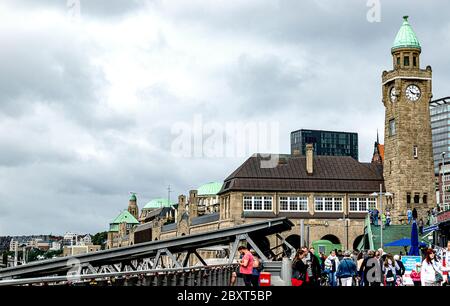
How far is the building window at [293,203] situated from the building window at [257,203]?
6.32ft

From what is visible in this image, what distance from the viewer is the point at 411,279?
28.6 m

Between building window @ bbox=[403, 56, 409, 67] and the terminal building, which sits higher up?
building window @ bbox=[403, 56, 409, 67]

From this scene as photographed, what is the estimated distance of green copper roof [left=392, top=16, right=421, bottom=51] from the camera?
346 ft

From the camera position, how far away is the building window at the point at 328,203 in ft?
360

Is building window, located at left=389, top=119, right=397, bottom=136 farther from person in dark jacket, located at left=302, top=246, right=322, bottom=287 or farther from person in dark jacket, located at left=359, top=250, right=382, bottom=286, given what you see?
person in dark jacket, located at left=359, top=250, right=382, bottom=286

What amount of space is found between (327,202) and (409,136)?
15080 millimetres

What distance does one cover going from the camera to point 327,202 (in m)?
110

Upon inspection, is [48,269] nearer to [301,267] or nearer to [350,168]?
[301,267]

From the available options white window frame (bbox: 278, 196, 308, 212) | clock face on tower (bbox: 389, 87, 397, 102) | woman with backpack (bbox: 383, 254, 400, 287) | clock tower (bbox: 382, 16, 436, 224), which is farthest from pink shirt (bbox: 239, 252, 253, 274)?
white window frame (bbox: 278, 196, 308, 212)

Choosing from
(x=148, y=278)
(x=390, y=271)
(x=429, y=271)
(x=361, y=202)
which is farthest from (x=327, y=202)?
(x=429, y=271)

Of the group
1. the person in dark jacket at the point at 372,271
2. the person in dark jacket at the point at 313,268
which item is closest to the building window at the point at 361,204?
the person in dark jacket at the point at 313,268

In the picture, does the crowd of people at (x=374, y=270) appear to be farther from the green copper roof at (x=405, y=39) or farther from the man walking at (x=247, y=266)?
the green copper roof at (x=405, y=39)

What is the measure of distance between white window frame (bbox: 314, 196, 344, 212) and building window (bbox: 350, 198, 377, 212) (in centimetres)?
154

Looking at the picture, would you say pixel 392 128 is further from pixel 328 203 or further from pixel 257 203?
pixel 257 203
